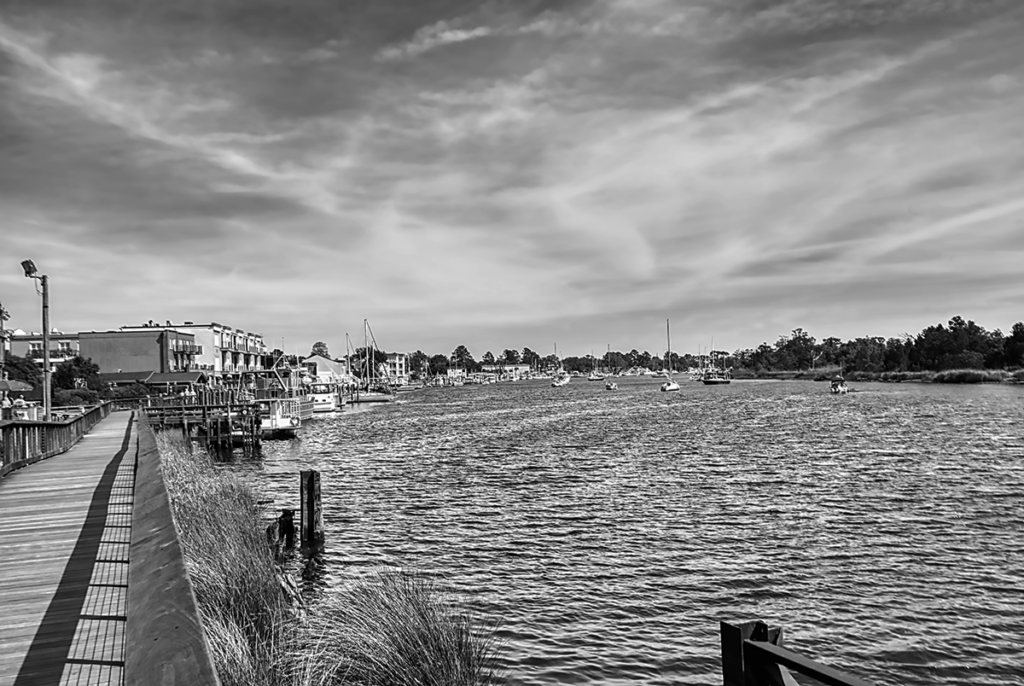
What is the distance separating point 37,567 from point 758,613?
468 inches

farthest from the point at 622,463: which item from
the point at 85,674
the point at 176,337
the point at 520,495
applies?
the point at 176,337

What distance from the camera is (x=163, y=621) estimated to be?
4.47 m

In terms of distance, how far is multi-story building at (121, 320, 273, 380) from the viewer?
12800 centimetres

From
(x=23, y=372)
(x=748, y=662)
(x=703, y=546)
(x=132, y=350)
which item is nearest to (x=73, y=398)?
(x=23, y=372)

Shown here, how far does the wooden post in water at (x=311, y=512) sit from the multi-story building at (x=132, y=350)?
102334 mm

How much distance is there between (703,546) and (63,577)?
48.9 ft

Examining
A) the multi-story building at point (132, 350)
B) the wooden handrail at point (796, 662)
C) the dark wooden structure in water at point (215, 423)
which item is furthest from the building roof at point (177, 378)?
the wooden handrail at point (796, 662)

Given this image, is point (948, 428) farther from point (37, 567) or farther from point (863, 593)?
point (37, 567)

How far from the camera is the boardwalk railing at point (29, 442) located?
56.5 ft

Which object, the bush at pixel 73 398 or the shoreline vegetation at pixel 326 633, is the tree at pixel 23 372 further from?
the shoreline vegetation at pixel 326 633

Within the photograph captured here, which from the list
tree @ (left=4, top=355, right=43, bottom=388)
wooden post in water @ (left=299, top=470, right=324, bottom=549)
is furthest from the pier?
tree @ (left=4, top=355, right=43, bottom=388)

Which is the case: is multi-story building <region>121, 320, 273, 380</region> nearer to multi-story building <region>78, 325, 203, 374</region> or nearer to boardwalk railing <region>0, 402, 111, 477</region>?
multi-story building <region>78, 325, 203, 374</region>

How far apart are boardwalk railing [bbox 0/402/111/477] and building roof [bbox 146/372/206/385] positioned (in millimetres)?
77378

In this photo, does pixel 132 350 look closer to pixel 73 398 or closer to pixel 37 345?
pixel 37 345
